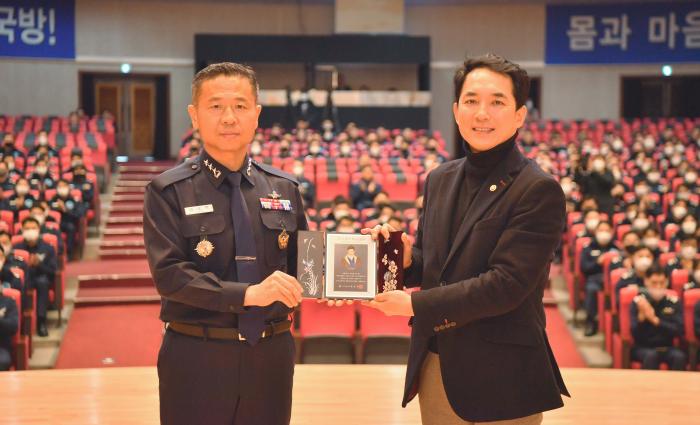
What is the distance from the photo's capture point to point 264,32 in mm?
18078

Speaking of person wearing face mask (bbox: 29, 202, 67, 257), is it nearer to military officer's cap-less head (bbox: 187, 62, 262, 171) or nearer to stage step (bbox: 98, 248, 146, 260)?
stage step (bbox: 98, 248, 146, 260)

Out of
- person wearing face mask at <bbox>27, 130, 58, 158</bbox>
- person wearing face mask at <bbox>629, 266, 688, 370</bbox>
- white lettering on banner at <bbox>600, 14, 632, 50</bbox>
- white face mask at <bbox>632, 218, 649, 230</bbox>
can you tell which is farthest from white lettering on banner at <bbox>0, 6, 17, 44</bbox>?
person wearing face mask at <bbox>629, 266, 688, 370</bbox>

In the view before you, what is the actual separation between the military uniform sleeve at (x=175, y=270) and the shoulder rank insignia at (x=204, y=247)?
0.12 feet

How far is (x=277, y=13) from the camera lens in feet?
59.3

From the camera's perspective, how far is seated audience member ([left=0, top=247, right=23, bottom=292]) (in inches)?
275

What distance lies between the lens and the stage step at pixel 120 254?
1033 cm

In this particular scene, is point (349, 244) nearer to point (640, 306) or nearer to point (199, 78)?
point (199, 78)

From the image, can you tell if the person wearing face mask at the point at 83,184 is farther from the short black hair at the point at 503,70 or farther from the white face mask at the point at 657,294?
the short black hair at the point at 503,70

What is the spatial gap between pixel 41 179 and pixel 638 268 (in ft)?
22.8

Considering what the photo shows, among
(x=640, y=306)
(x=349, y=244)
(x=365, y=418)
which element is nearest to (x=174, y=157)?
(x=640, y=306)

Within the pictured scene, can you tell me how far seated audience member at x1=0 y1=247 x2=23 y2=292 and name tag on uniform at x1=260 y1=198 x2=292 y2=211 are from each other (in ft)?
17.0

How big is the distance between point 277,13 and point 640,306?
13005 mm

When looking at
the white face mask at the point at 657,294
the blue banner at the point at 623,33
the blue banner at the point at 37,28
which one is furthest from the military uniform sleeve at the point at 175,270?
the blue banner at the point at 623,33

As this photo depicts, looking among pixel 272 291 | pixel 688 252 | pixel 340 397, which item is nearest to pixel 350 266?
pixel 272 291
